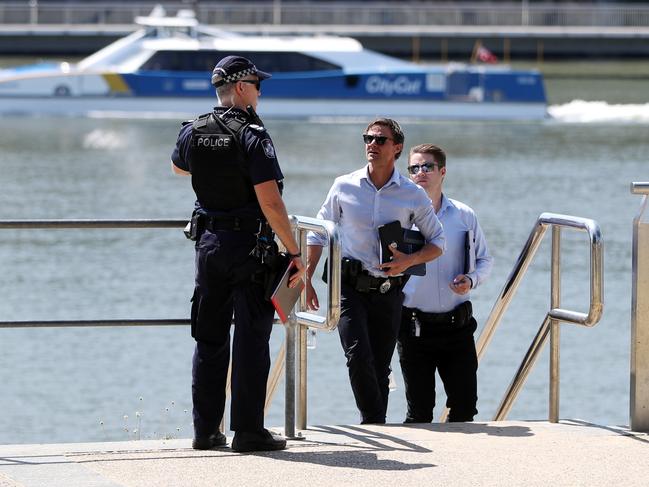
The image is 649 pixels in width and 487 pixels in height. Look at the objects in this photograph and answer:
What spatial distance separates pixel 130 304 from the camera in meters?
19.9

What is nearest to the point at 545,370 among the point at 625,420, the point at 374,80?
the point at 625,420

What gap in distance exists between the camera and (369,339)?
21.9 ft

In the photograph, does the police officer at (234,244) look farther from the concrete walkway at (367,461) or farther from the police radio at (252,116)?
the concrete walkway at (367,461)

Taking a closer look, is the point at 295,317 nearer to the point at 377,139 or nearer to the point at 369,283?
the point at 369,283

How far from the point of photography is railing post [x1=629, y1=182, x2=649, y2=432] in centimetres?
612

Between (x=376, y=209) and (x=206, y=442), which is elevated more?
(x=376, y=209)

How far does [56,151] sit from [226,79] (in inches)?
1439

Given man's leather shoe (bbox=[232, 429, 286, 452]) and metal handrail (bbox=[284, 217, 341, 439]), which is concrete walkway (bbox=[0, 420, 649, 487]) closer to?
man's leather shoe (bbox=[232, 429, 286, 452])

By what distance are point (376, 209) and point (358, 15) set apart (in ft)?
199

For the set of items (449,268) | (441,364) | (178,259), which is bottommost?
(178,259)

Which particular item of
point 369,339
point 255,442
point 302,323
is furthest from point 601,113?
point 255,442

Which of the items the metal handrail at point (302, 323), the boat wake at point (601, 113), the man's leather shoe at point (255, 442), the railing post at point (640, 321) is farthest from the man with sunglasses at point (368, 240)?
the boat wake at point (601, 113)

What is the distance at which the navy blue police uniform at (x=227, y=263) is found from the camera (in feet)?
18.5

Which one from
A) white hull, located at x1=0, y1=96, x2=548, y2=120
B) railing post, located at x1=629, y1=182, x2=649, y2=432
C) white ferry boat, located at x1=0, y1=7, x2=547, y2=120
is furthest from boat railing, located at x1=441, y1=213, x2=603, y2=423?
white hull, located at x1=0, y1=96, x2=548, y2=120
